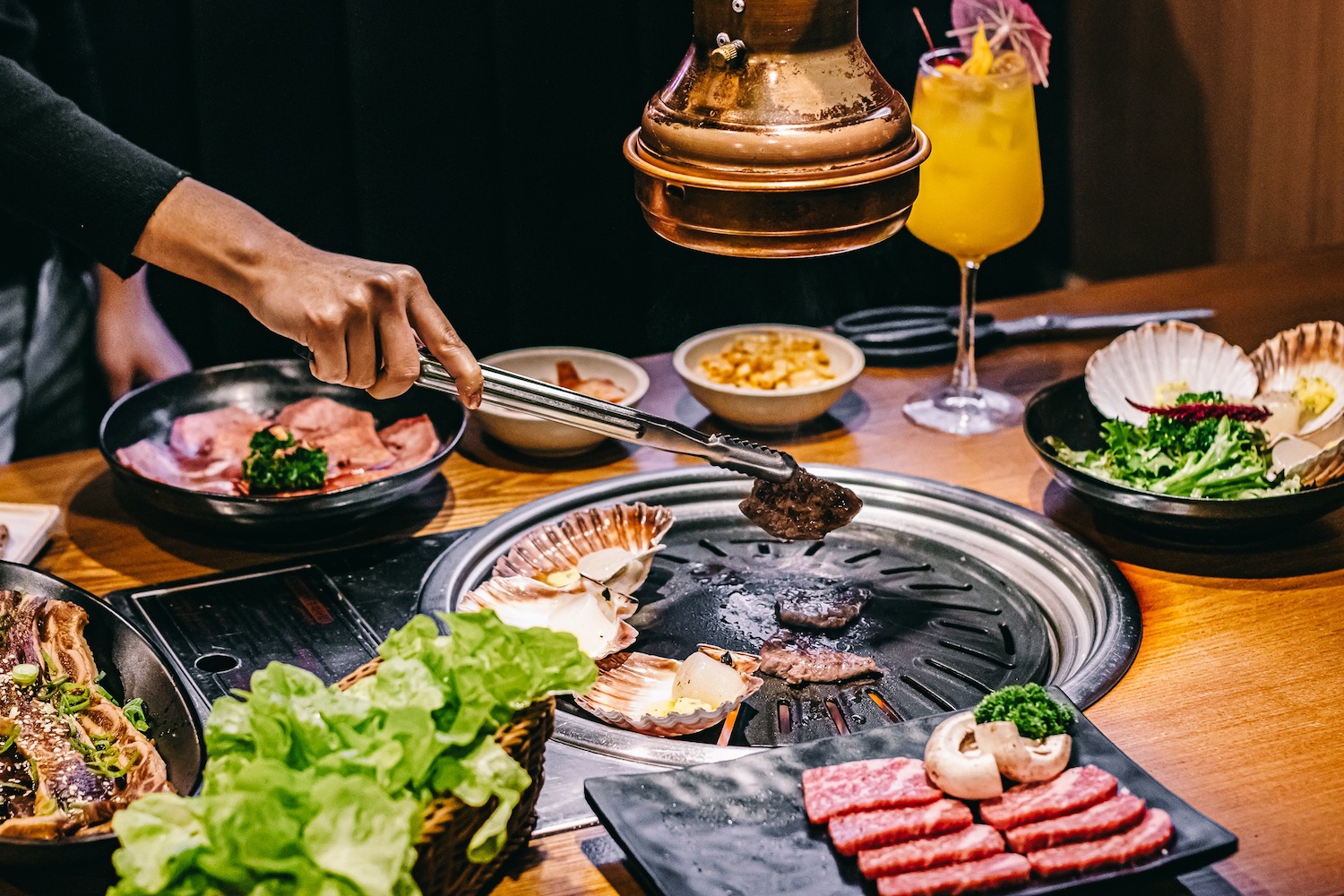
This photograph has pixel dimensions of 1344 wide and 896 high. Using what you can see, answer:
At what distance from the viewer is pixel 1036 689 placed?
144cm

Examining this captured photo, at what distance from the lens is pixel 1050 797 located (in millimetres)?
1337

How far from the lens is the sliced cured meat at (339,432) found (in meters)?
2.24

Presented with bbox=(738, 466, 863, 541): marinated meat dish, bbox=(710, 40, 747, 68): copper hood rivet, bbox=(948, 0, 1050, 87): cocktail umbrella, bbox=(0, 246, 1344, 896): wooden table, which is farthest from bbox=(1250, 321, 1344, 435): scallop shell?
bbox=(710, 40, 747, 68): copper hood rivet

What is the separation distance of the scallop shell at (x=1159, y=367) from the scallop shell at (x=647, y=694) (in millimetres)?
904

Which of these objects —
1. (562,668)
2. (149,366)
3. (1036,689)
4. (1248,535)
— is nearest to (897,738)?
(1036,689)

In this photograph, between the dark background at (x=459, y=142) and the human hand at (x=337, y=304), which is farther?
the dark background at (x=459, y=142)

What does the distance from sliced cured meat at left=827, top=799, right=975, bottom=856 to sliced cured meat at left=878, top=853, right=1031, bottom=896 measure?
1.9 inches

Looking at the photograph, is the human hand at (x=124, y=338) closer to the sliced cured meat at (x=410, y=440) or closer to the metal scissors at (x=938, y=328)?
the sliced cured meat at (x=410, y=440)

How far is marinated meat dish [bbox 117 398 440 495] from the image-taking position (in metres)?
2.16

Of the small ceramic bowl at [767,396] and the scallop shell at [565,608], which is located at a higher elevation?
the small ceramic bowl at [767,396]

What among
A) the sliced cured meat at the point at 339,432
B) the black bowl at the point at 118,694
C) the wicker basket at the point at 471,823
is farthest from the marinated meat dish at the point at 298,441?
the wicker basket at the point at 471,823

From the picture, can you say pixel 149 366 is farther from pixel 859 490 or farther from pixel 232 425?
pixel 859 490

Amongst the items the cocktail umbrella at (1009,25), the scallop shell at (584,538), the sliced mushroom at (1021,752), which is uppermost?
the cocktail umbrella at (1009,25)

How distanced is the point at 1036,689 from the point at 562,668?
0.53 metres
